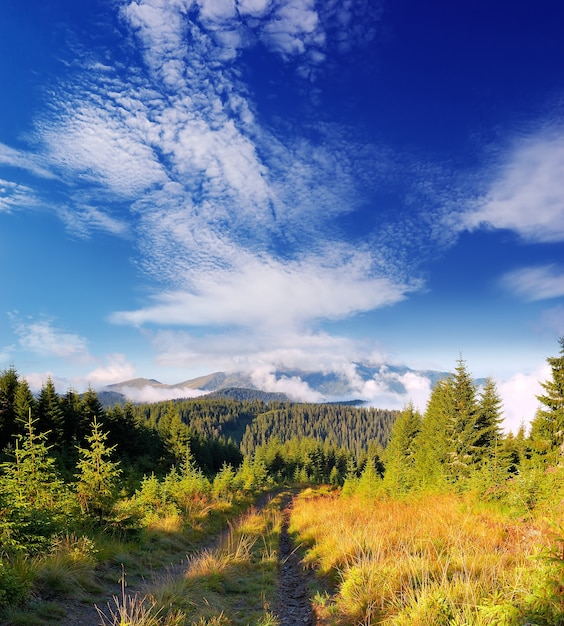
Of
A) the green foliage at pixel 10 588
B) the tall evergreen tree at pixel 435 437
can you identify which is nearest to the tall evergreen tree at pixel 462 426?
the tall evergreen tree at pixel 435 437

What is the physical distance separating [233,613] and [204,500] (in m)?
Answer: 15.4

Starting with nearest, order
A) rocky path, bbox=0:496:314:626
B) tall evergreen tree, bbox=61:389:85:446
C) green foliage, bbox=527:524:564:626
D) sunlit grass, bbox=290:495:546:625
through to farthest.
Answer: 1. green foliage, bbox=527:524:564:626
2. sunlit grass, bbox=290:495:546:625
3. rocky path, bbox=0:496:314:626
4. tall evergreen tree, bbox=61:389:85:446

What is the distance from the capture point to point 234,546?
10156 mm

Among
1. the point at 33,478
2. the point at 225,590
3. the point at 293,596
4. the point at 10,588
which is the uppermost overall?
the point at 33,478

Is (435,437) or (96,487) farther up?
(96,487)

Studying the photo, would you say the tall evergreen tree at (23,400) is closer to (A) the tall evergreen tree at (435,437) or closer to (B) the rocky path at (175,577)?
(B) the rocky path at (175,577)

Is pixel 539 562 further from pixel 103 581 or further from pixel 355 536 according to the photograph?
pixel 103 581

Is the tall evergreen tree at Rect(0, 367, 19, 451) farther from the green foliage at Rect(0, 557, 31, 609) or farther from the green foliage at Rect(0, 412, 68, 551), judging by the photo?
the green foliage at Rect(0, 557, 31, 609)

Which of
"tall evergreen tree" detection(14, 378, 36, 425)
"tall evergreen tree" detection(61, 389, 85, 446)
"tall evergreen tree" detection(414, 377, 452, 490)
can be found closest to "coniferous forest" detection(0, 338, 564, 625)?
"tall evergreen tree" detection(414, 377, 452, 490)

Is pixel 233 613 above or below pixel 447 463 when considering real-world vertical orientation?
above

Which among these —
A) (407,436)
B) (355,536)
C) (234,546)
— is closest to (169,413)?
(407,436)

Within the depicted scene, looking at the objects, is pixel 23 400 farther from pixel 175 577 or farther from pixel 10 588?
pixel 10 588

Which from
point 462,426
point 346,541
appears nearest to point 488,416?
point 462,426

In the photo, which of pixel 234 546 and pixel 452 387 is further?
pixel 452 387
